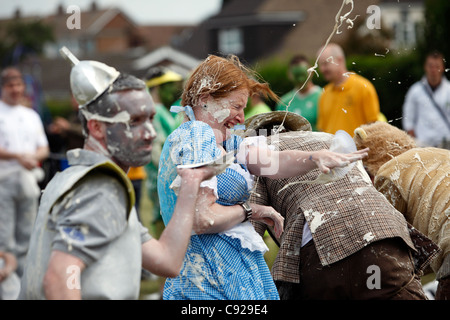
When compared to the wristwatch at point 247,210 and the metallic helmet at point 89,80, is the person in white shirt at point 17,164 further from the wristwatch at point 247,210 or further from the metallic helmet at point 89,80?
the metallic helmet at point 89,80

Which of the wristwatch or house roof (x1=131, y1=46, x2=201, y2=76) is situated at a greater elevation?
the wristwatch

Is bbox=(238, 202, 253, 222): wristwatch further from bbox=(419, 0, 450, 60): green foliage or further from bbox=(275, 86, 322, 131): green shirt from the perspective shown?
bbox=(419, 0, 450, 60): green foliage

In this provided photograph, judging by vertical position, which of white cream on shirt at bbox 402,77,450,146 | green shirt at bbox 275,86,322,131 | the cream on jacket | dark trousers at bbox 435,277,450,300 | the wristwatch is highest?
the wristwatch

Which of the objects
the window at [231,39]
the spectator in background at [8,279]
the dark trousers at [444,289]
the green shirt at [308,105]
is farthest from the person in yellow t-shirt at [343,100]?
the window at [231,39]

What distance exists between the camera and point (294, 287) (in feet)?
11.3

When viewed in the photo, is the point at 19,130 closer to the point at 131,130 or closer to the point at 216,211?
the point at 216,211

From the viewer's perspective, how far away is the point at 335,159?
2.69 m

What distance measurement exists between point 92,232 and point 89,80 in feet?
1.70

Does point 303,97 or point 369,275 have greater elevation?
point 369,275

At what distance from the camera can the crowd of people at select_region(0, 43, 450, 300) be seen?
2113 mm

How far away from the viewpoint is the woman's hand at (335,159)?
267 centimetres

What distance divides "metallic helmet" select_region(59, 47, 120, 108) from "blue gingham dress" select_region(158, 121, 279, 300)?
67 cm

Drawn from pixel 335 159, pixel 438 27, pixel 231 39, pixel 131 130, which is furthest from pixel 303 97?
pixel 231 39

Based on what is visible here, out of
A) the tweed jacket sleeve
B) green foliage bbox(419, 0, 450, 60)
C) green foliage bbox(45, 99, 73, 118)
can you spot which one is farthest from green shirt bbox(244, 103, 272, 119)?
green foliage bbox(45, 99, 73, 118)
